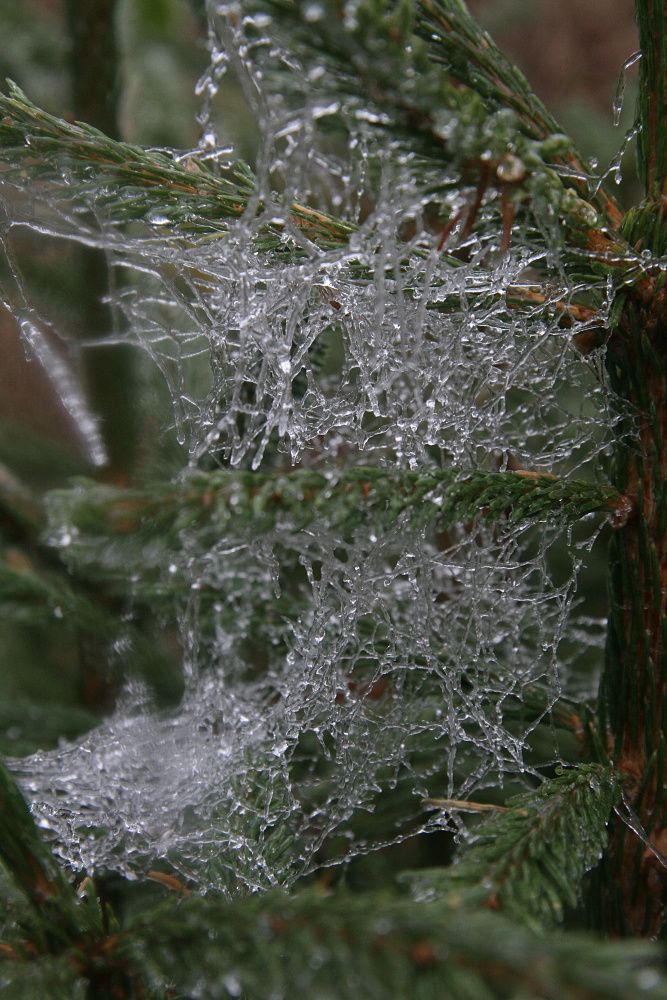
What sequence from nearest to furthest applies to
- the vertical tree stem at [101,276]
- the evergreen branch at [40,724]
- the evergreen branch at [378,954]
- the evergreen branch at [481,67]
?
1. the evergreen branch at [378,954]
2. the evergreen branch at [481,67]
3. the evergreen branch at [40,724]
4. the vertical tree stem at [101,276]

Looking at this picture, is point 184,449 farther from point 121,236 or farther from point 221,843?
point 221,843

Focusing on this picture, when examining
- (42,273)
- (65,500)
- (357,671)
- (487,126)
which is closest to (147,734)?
(357,671)

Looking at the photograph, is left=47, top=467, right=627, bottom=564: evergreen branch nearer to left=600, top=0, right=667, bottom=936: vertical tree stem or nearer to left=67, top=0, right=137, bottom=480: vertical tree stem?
left=600, top=0, right=667, bottom=936: vertical tree stem

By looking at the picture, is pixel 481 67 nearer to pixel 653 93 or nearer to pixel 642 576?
pixel 653 93

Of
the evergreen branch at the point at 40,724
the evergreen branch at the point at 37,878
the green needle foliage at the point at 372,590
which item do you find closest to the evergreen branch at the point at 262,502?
the green needle foliage at the point at 372,590

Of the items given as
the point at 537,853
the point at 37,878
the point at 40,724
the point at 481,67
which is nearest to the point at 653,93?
the point at 481,67

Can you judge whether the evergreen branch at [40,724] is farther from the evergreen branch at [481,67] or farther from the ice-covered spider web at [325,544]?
the evergreen branch at [481,67]
